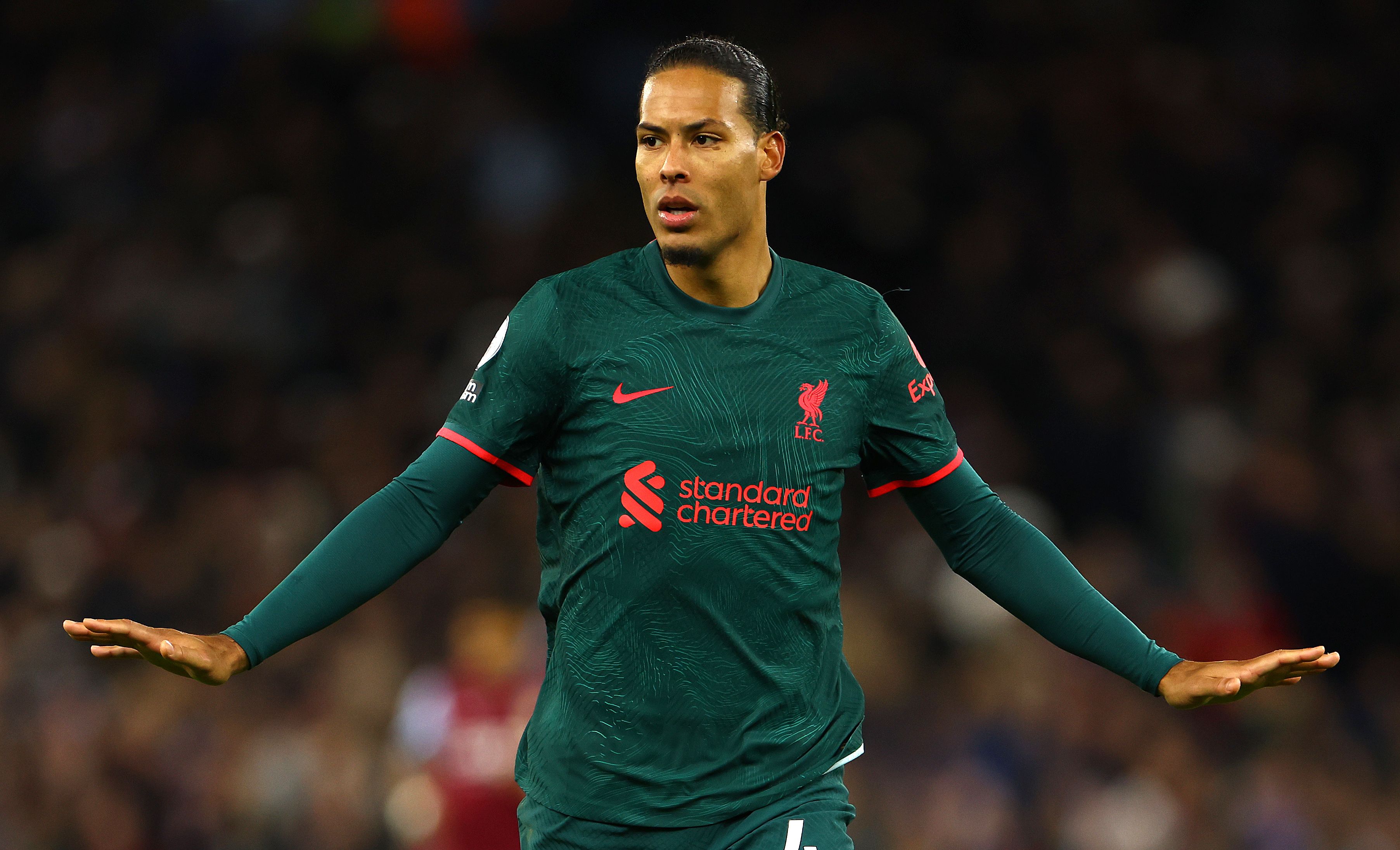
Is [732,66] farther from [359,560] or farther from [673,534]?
[359,560]

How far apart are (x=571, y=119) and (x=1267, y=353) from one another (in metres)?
4.22

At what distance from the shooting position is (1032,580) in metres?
3.35

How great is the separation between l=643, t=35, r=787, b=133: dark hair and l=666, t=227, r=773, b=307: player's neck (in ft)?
0.76

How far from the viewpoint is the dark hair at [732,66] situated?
3182 millimetres

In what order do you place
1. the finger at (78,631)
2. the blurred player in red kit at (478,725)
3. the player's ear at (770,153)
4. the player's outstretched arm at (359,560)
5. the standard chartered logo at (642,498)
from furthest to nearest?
the blurred player in red kit at (478,725)
the player's ear at (770,153)
the standard chartered logo at (642,498)
the player's outstretched arm at (359,560)
the finger at (78,631)

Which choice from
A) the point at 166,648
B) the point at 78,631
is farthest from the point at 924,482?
the point at 78,631

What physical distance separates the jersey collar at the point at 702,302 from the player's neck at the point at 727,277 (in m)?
0.01

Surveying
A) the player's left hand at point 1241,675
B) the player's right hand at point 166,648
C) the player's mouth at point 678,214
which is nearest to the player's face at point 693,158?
the player's mouth at point 678,214

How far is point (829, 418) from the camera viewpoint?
3.15m

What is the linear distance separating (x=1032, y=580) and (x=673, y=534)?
0.80 meters

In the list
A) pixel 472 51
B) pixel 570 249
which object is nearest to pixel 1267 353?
pixel 570 249

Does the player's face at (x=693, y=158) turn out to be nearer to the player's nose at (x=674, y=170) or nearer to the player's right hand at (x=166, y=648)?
the player's nose at (x=674, y=170)

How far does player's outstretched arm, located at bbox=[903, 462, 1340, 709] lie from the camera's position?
3.28 m

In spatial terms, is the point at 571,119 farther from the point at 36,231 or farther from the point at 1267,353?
the point at 1267,353
